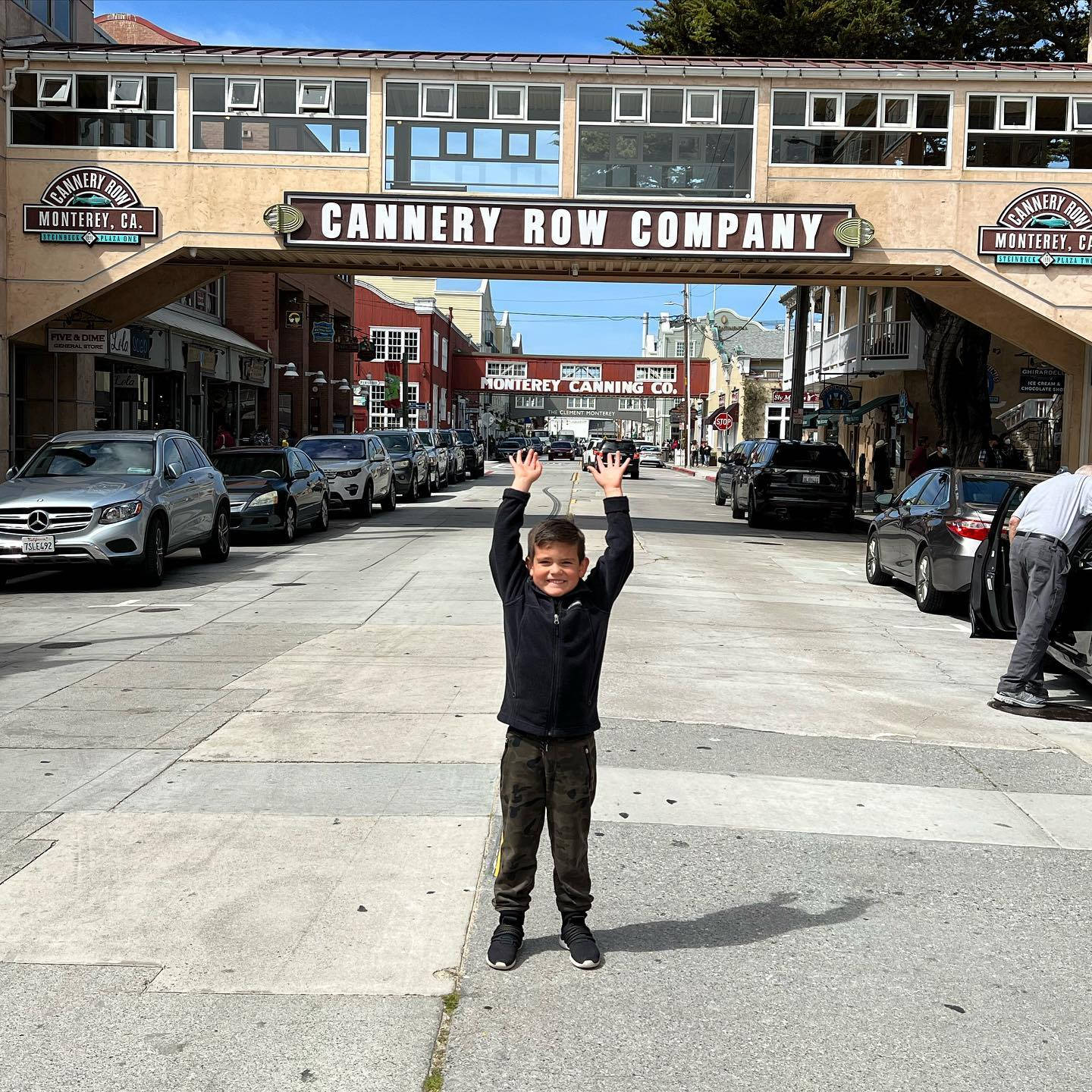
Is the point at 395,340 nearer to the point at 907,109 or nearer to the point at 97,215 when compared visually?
the point at 97,215

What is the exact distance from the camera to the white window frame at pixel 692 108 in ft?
73.0

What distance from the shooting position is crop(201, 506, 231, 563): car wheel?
16938 millimetres

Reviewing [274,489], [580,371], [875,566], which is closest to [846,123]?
[875,566]

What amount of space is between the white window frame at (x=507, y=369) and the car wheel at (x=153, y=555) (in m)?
72.2

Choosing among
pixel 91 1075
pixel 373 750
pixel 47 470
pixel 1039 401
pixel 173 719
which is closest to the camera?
pixel 91 1075

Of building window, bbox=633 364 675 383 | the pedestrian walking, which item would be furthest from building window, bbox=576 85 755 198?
building window, bbox=633 364 675 383

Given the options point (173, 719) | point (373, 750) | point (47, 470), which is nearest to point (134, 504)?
point (47, 470)

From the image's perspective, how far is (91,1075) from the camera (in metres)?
3.38

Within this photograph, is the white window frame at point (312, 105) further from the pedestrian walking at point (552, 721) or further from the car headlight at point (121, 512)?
the pedestrian walking at point (552, 721)

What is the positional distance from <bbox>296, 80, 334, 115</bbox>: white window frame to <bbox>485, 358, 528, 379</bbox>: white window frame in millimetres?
63785

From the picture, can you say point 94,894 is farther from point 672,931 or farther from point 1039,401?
point 1039,401

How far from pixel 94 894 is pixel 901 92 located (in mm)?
21030

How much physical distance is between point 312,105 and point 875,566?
13.0 m

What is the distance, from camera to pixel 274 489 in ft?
65.3
